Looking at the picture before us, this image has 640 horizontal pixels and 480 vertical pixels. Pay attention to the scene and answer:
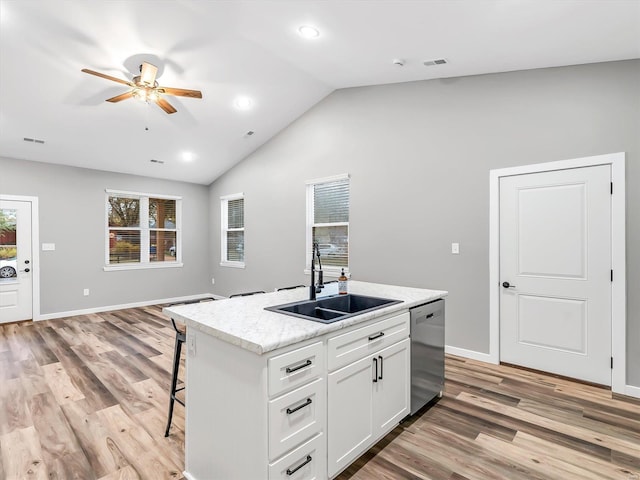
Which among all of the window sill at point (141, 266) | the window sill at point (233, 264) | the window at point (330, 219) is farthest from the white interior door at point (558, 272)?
the window sill at point (141, 266)

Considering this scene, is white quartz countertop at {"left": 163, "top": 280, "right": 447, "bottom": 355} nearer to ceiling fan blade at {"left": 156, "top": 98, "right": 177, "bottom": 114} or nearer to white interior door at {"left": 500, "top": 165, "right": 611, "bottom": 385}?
white interior door at {"left": 500, "top": 165, "right": 611, "bottom": 385}

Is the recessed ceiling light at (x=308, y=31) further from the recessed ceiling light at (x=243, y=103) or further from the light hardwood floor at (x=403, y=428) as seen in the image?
the light hardwood floor at (x=403, y=428)

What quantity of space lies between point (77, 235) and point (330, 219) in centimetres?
441

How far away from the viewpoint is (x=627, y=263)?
9.09ft

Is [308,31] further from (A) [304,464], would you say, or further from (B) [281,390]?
(A) [304,464]

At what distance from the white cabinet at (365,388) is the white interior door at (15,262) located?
19.2ft

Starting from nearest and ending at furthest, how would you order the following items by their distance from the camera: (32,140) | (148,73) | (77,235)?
(148,73) < (32,140) < (77,235)

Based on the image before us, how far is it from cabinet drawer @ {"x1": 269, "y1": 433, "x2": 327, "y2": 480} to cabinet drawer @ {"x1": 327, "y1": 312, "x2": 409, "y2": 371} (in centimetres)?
37

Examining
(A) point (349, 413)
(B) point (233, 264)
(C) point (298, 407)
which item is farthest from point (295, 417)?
(B) point (233, 264)

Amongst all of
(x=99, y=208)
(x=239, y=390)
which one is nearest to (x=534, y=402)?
(x=239, y=390)

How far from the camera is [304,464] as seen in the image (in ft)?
5.20

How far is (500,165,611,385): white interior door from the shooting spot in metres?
2.90

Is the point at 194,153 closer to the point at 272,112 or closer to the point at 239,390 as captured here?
the point at 272,112

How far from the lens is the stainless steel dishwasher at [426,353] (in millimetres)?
2404
